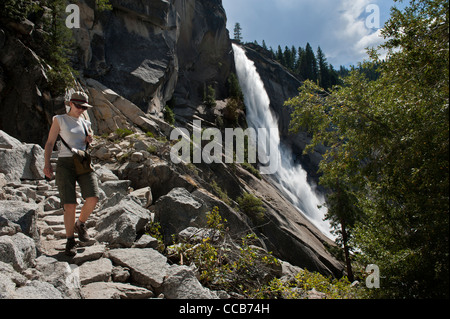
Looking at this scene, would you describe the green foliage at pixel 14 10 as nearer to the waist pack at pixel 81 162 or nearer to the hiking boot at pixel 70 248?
the waist pack at pixel 81 162

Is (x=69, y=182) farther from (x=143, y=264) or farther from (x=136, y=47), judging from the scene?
(x=136, y=47)

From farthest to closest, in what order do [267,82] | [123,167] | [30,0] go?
1. [267,82]
2. [30,0]
3. [123,167]

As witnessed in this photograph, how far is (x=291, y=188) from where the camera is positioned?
114 ft

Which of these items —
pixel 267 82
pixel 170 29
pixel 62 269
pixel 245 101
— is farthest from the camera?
pixel 267 82

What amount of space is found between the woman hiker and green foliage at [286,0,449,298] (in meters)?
4.59

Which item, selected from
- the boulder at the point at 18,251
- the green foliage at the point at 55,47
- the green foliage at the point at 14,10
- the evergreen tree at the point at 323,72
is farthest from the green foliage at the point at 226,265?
the evergreen tree at the point at 323,72

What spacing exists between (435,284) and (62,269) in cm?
489

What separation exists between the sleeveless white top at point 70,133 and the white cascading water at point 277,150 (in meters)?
28.2

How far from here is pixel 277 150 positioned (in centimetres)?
3931

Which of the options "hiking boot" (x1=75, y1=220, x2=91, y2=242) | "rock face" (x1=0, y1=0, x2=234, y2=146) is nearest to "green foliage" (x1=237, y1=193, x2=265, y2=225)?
"rock face" (x1=0, y1=0, x2=234, y2=146)

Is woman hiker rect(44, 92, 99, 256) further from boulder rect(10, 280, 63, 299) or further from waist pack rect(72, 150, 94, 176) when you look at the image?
boulder rect(10, 280, 63, 299)

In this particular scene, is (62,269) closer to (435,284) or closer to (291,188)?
(435,284)

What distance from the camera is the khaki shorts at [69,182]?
4441 millimetres
